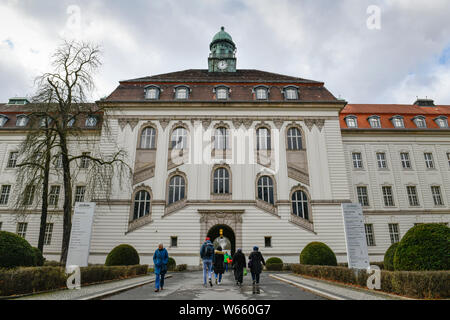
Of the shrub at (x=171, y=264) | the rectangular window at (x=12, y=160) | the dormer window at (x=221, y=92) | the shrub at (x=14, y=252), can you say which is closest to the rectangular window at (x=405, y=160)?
the dormer window at (x=221, y=92)

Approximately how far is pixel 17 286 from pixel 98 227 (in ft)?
55.6

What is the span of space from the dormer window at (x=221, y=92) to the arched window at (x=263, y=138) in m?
5.11

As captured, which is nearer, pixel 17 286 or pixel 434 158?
pixel 17 286

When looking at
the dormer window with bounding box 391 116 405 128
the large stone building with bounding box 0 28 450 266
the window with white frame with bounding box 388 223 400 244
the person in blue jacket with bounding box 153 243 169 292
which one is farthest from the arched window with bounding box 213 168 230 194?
the dormer window with bounding box 391 116 405 128

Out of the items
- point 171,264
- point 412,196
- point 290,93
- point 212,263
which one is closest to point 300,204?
point 290,93

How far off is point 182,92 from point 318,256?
20.5 metres

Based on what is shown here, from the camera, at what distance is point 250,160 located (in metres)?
26.1

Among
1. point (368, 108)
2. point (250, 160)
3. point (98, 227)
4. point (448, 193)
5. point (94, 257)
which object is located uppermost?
point (368, 108)

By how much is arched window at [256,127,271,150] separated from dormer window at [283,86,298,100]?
4.45 meters

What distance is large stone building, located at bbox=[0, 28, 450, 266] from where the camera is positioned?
2400cm

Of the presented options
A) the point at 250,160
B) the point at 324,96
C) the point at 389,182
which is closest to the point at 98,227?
the point at 250,160

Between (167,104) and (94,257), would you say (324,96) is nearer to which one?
(167,104)

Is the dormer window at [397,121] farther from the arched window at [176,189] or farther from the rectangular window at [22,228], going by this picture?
the rectangular window at [22,228]
